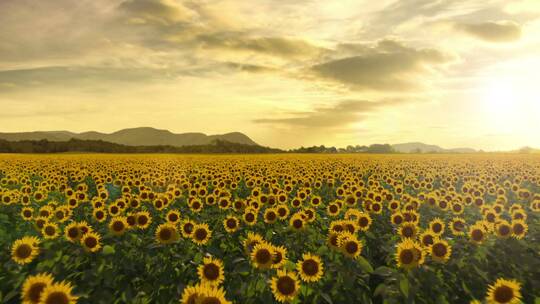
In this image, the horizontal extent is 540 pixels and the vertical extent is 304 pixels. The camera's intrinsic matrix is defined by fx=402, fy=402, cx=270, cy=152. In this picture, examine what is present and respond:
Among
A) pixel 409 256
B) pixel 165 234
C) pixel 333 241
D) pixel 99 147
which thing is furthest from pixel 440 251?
pixel 99 147

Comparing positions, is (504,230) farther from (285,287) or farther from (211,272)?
(211,272)

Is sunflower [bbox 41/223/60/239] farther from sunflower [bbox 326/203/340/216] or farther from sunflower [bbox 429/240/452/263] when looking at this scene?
sunflower [bbox 429/240/452/263]

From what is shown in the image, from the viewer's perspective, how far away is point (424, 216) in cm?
1148

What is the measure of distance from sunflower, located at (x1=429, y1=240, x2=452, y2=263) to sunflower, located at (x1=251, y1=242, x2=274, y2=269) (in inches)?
112

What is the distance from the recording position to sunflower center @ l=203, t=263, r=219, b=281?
6.09 metres

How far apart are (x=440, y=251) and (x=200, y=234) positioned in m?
4.44

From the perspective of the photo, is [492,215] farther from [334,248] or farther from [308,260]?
[308,260]

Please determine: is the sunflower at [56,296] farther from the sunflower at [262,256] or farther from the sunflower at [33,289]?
the sunflower at [262,256]

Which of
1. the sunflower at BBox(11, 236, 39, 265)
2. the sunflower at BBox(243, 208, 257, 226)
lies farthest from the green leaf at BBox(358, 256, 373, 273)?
the sunflower at BBox(11, 236, 39, 265)

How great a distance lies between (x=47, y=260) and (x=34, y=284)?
2181 millimetres

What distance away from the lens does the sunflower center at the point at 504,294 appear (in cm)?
554

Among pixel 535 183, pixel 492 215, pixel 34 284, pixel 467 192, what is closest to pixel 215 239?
pixel 34 284

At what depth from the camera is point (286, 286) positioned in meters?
5.61

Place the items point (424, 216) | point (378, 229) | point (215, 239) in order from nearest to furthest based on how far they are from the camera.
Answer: point (215, 239), point (378, 229), point (424, 216)
